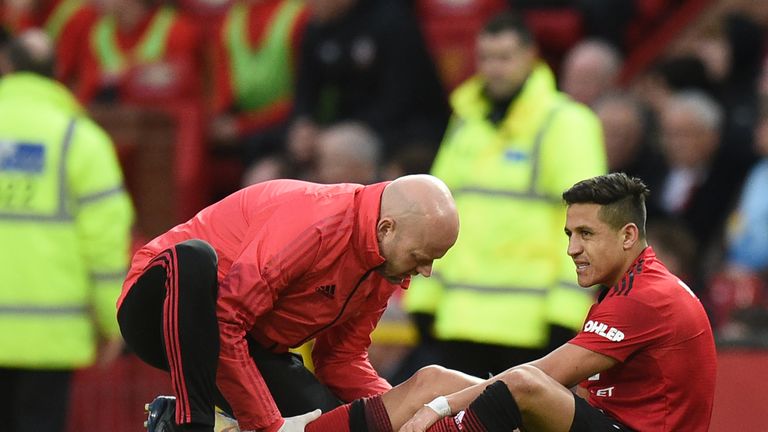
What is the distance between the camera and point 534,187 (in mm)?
7559

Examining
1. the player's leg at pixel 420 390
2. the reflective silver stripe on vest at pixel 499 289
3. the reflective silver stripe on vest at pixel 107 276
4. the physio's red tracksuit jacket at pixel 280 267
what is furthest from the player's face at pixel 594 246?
the reflective silver stripe on vest at pixel 107 276

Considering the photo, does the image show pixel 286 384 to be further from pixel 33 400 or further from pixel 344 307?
pixel 33 400

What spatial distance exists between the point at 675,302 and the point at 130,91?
21.2 ft

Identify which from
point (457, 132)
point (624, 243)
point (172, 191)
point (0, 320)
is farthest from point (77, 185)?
point (172, 191)

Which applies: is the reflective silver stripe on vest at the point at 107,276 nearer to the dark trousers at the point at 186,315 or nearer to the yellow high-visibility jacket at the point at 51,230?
the yellow high-visibility jacket at the point at 51,230

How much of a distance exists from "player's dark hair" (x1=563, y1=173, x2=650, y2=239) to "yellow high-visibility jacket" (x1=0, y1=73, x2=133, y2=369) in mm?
2591

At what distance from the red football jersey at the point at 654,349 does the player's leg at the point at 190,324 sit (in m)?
1.24

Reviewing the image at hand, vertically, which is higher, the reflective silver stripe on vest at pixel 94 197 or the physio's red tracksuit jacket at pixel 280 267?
the physio's red tracksuit jacket at pixel 280 267

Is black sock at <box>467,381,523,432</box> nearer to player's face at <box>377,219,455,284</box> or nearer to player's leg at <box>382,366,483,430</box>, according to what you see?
player's leg at <box>382,366,483,430</box>

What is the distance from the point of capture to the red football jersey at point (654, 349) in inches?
223

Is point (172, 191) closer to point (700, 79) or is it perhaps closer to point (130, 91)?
point (130, 91)

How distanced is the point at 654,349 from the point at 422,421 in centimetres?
82

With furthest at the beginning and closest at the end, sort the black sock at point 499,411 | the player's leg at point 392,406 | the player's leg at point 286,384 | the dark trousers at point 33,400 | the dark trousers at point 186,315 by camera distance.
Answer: the dark trousers at point 33,400, the player's leg at point 286,384, the player's leg at point 392,406, the dark trousers at point 186,315, the black sock at point 499,411

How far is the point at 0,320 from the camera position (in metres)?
7.44
